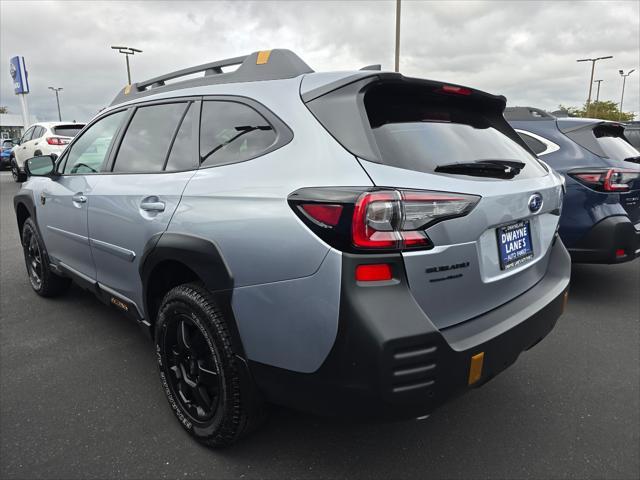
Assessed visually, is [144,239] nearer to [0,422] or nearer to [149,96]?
[149,96]

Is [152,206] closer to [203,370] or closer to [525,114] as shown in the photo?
[203,370]

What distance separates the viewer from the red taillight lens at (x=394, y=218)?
1510mm

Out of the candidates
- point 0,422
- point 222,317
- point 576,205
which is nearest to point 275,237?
point 222,317

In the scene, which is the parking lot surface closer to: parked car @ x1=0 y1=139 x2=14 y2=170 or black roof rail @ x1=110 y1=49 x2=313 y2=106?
black roof rail @ x1=110 y1=49 x2=313 y2=106

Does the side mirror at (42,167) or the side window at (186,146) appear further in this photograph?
the side mirror at (42,167)

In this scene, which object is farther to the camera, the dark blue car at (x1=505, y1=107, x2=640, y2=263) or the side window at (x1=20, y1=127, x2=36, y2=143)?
the side window at (x1=20, y1=127, x2=36, y2=143)

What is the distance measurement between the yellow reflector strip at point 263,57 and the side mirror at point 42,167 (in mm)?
2295

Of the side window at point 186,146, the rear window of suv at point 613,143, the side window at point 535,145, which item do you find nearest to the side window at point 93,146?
the side window at point 186,146

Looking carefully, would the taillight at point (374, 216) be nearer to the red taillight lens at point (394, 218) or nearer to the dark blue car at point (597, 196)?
the red taillight lens at point (394, 218)

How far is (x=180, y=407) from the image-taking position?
230cm

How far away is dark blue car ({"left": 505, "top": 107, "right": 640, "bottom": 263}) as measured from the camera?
12.7 ft

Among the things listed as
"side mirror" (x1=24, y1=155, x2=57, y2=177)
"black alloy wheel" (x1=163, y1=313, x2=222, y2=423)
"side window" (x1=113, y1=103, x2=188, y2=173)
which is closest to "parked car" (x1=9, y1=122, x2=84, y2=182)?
"side mirror" (x1=24, y1=155, x2=57, y2=177)

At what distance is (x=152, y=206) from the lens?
2275 millimetres

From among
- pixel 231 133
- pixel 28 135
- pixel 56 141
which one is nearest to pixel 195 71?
pixel 231 133
